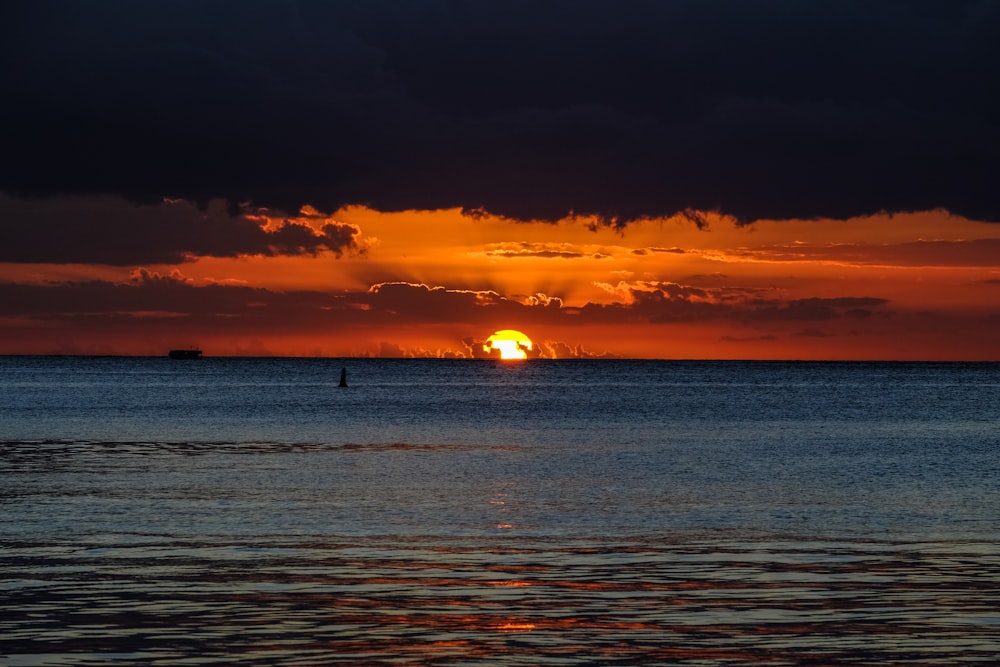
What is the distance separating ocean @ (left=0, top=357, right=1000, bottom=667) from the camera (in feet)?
58.6

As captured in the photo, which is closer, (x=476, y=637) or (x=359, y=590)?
(x=476, y=637)

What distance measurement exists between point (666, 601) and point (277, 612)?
604cm

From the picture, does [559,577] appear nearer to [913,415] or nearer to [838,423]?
[838,423]

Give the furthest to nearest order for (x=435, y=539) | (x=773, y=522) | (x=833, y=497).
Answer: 1. (x=833, y=497)
2. (x=773, y=522)
3. (x=435, y=539)

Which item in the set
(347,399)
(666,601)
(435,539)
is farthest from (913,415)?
(666,601)

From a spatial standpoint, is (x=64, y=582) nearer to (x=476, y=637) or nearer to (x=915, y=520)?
(x=476, y=637)

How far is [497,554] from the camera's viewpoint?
2683 centimetres

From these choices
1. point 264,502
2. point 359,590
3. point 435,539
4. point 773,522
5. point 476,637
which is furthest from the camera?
point 264,502

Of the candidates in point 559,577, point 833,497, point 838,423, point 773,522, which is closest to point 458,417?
point 838,423

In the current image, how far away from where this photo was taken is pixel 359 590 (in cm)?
2205

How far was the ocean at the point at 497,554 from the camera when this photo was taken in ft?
58.6

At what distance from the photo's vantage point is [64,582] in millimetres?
22641

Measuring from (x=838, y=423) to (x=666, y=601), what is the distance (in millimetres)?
74121

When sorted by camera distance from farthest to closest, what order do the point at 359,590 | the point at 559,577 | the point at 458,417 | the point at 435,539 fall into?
the point at 458,417 → the point at 435,539 → the point at 559,577 → the point at 359,590
